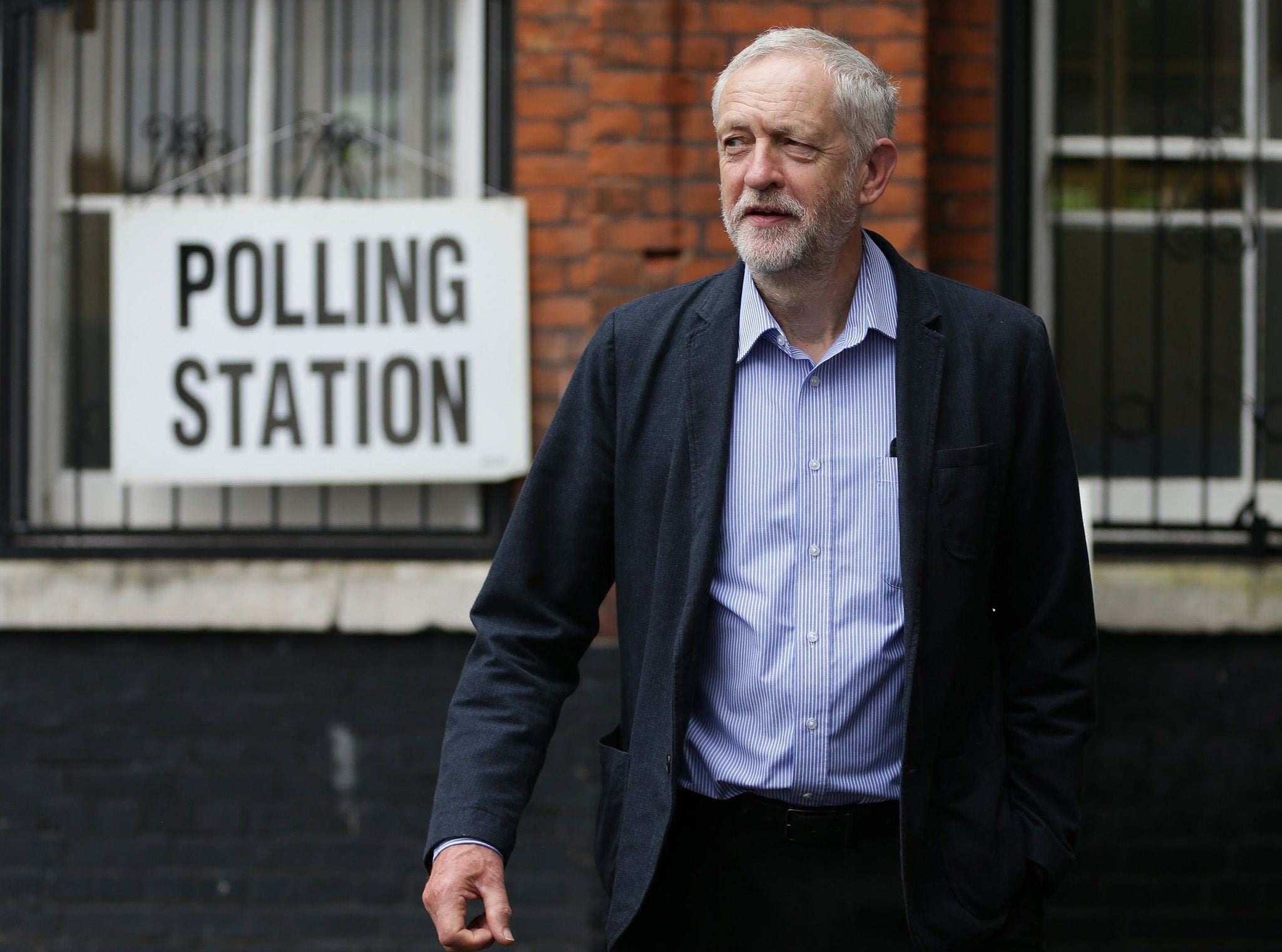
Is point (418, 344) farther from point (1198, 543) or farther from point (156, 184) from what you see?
point (1198, 543)

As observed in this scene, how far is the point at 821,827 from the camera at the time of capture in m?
1.96

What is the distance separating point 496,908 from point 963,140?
2918 millimetres

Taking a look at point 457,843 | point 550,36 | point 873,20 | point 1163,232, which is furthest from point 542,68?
point 457,843

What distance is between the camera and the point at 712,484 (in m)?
1.97

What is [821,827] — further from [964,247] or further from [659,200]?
[964,247]

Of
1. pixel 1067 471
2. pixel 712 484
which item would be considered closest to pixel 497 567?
pixel 712 484

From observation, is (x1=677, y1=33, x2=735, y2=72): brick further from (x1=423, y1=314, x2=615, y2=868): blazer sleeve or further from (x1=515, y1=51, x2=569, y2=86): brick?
(x1=423, y1=314, x2=615, y2=868): blazer sleeve

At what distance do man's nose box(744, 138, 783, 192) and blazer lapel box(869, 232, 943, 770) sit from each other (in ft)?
0.87

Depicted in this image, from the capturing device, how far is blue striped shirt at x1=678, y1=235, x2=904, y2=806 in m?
1.95

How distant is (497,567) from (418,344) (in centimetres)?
209

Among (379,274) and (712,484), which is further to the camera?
(379,274)

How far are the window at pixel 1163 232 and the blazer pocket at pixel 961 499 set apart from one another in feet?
7.75

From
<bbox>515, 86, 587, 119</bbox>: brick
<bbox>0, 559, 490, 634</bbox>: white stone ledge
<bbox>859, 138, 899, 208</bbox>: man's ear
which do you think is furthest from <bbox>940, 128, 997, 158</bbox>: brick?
<bbox>859, 138, 899, 208</bbox>: man's ear

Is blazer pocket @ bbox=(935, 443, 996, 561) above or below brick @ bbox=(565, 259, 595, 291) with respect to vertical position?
below
